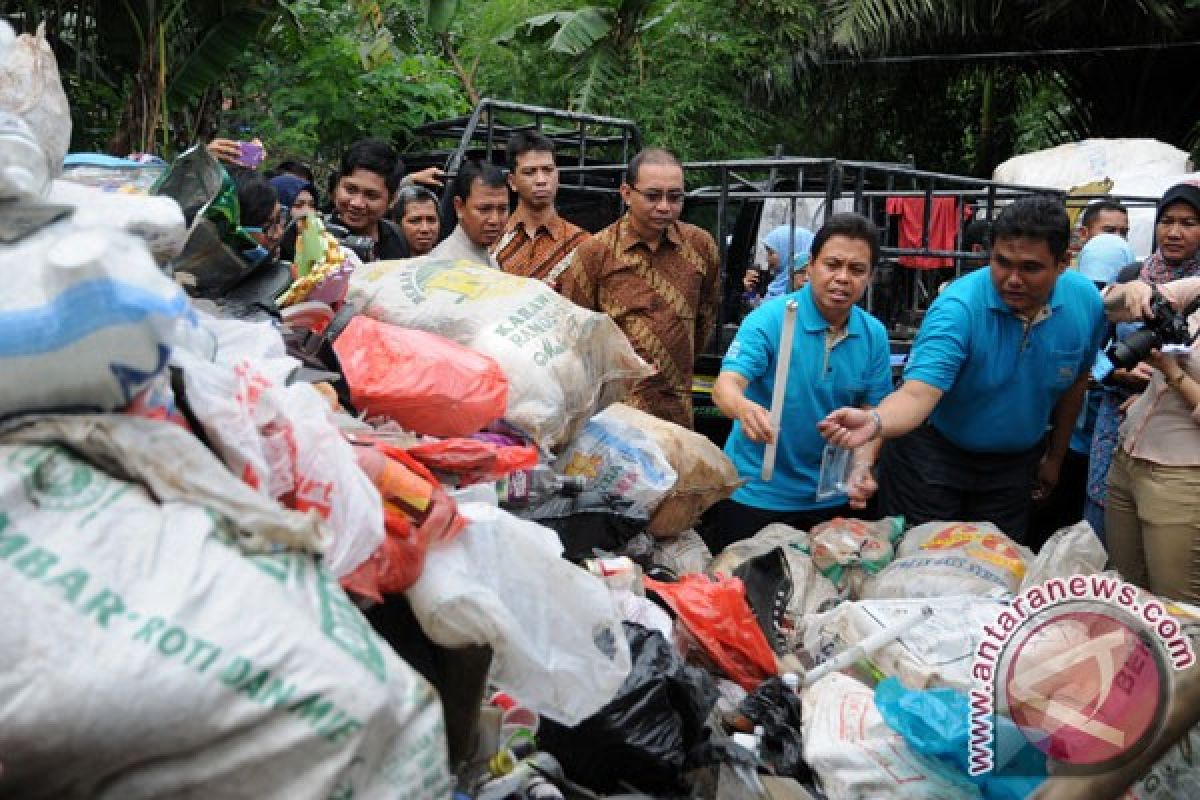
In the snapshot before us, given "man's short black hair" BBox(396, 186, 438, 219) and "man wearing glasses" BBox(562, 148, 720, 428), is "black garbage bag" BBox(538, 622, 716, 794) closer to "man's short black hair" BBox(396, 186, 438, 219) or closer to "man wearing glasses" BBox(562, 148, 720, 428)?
"man wearing glasses" BBox(562, 148, 720, 428)

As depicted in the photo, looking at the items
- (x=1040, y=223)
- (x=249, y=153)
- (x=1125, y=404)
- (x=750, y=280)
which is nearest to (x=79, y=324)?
(x=1040, y=223)

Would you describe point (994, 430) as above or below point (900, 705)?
above

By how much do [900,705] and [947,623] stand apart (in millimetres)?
407

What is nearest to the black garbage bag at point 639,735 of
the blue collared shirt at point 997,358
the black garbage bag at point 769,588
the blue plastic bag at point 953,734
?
the blue plastic bag at point 953,734

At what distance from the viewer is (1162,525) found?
159 inches

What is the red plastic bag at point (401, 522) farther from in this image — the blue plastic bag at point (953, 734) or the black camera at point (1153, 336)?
the black camera at point (1153, 336)

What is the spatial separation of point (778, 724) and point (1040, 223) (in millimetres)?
1923

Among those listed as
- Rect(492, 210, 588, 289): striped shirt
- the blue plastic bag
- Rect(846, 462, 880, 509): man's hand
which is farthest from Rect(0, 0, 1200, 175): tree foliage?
the blue plastic bag

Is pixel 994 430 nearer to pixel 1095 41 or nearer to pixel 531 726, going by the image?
pixel 531 726

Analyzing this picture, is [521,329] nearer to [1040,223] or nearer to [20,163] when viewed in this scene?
[20,163]

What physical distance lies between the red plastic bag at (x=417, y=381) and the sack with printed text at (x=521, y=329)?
394 millimetres

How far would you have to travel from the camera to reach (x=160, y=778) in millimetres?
1313

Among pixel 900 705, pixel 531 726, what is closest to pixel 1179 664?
pixel 900 705

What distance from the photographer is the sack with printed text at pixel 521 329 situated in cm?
315
